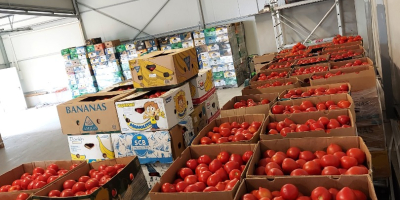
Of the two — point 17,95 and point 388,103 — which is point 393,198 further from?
point 17,95

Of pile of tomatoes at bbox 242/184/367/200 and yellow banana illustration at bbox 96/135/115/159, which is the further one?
yellow banana illustration at bbox 96/135/115/159

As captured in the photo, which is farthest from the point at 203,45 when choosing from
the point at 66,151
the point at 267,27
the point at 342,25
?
the point at 66,151

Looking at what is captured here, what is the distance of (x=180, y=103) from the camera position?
3.38m

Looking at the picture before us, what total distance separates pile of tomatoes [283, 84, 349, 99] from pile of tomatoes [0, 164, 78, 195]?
2087 mm

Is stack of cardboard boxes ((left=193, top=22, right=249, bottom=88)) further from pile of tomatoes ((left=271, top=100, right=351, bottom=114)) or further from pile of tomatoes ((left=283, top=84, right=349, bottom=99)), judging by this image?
pile of tomatoes ((left=271, top=100, right=351, bottom=114))

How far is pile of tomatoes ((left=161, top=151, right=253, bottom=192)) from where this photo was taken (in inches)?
76.8

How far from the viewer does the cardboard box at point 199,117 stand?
369 centimetres

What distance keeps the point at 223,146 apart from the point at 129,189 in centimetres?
→ 72

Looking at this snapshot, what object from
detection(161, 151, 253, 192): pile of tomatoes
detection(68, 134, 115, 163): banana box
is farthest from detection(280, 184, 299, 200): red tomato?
detection(68, 134, 115, 163): banana box

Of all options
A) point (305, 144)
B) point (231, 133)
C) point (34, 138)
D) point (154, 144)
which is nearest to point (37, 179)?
point (154, 144)

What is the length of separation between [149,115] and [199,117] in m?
0.77

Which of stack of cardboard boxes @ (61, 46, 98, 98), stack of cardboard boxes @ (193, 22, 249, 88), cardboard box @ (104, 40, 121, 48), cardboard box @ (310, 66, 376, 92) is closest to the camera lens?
cardboard box @ (310, 66, 376, 92)

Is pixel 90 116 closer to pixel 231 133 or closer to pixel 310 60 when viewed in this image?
pixel 231 133

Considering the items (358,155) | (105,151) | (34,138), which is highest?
(358,155)
